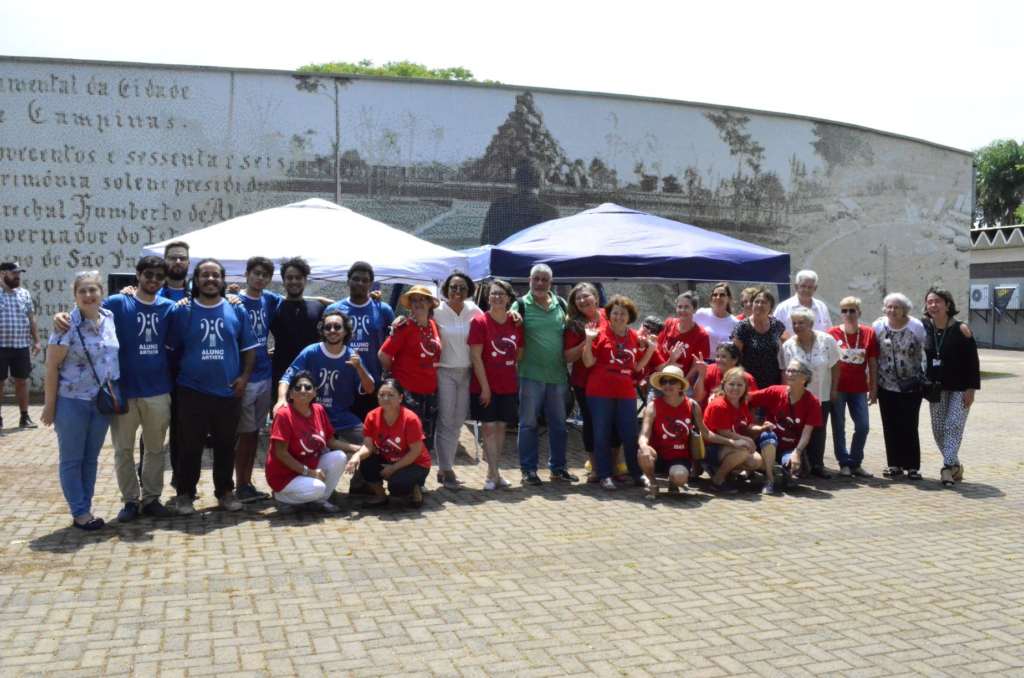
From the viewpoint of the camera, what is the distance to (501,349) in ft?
24.4

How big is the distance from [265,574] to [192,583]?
0.38 meters

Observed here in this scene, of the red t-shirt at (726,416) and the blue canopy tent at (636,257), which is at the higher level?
the blue canopy tent at (636,257)

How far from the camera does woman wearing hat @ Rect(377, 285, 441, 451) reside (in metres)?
7.28

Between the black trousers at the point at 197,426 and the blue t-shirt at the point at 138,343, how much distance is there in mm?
235

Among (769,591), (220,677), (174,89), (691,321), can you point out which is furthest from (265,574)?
(174,89)

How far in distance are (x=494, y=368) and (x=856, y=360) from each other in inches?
131

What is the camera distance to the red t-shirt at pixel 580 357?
7.66 meters

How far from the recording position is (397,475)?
263 inches

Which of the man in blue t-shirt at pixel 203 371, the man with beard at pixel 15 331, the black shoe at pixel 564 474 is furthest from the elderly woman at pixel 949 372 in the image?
the man with beard at pixel 15 331

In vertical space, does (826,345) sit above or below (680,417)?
above

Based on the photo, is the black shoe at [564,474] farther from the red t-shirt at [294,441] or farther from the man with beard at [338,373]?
the red t-shirt at [294,441]

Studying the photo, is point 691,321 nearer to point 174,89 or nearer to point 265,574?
point 265,574

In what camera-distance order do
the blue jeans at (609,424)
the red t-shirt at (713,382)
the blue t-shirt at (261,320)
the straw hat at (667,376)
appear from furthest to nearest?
the red t-shirt at (713,382) → the blue jeans at (609,424) → the straw hat at (667,376) → the blue t-shirt at (261,320)

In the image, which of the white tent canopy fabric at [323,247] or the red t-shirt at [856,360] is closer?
the red t-shirt at [856,360]
